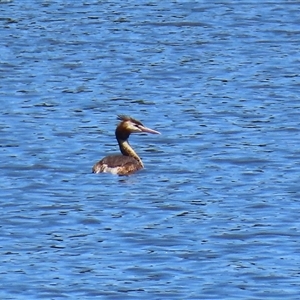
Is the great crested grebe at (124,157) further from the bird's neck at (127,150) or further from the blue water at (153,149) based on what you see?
the blue water at (153,149)

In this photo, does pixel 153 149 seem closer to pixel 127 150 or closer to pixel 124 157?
pixel 127 150

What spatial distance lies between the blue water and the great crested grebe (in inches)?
6.0

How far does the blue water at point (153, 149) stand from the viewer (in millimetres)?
13242

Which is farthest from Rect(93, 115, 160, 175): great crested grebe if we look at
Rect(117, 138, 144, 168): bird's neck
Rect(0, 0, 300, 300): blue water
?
Rect(0, 0, 300, 300): blue water

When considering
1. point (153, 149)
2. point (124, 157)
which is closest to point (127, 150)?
point (124, 157)

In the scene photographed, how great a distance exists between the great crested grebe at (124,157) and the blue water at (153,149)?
15cm

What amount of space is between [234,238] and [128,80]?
29.4 ft

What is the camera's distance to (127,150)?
1825 cm

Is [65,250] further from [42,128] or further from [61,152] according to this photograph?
[42,128]

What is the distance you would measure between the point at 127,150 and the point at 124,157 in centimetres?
52

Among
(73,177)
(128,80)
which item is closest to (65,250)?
(73,177)

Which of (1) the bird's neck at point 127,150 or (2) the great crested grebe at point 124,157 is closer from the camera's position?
(2) the great crested grebe at point 124,157

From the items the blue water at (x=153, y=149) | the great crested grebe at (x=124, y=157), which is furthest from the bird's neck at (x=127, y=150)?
the blue water at (x=153, y=149)

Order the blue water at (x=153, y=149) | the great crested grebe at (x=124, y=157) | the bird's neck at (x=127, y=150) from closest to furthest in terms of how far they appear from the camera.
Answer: the blue water at (x=153, y=149), the great crested grebe at (x=124, y=157), the bird's neck at (x=127, y=150)
